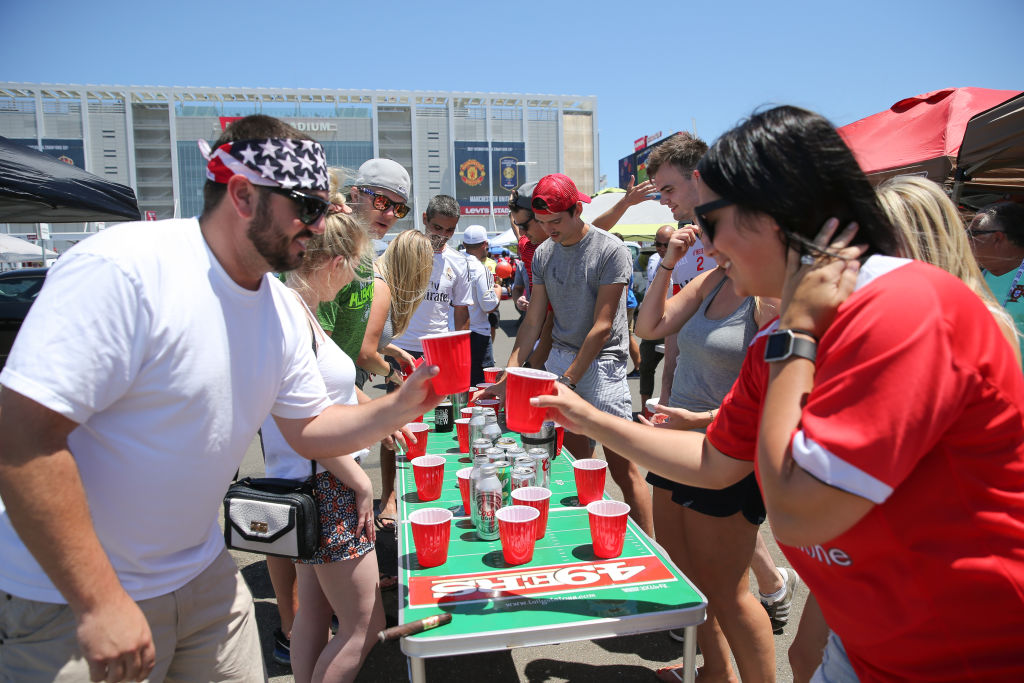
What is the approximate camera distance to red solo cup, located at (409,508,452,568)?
6.34 ft

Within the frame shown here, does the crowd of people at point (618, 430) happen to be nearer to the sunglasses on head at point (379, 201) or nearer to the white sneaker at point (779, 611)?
the white sneaker at point (779, 611)

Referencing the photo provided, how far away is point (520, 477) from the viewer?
2.29 metres

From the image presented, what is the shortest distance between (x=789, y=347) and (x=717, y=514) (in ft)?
4.72

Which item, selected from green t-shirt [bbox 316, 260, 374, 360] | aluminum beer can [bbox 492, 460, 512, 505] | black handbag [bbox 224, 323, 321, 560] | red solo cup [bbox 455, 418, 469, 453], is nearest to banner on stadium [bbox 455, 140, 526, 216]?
green t-shirt [bbox 316, 260, 374, 360]

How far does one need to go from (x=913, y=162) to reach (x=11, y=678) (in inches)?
266

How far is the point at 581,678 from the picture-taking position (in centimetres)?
293

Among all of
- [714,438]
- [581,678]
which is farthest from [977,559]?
[581,678]

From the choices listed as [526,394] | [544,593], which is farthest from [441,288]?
[544,593]

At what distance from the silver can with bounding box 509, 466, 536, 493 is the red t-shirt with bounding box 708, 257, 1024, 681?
49.0 inches

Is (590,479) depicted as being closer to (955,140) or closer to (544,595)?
(544,595)

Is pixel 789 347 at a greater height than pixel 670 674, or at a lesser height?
greater

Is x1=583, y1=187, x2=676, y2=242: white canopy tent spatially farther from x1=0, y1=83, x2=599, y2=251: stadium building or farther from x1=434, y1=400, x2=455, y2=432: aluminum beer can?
x1=0, y1=83, x2=599, y2=251: stadium building

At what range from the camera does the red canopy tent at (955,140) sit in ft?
13.5

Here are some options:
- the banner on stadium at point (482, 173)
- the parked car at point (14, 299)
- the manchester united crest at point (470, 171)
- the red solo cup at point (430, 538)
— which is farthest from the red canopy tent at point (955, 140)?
the manchester united crest at point (470, 171)
